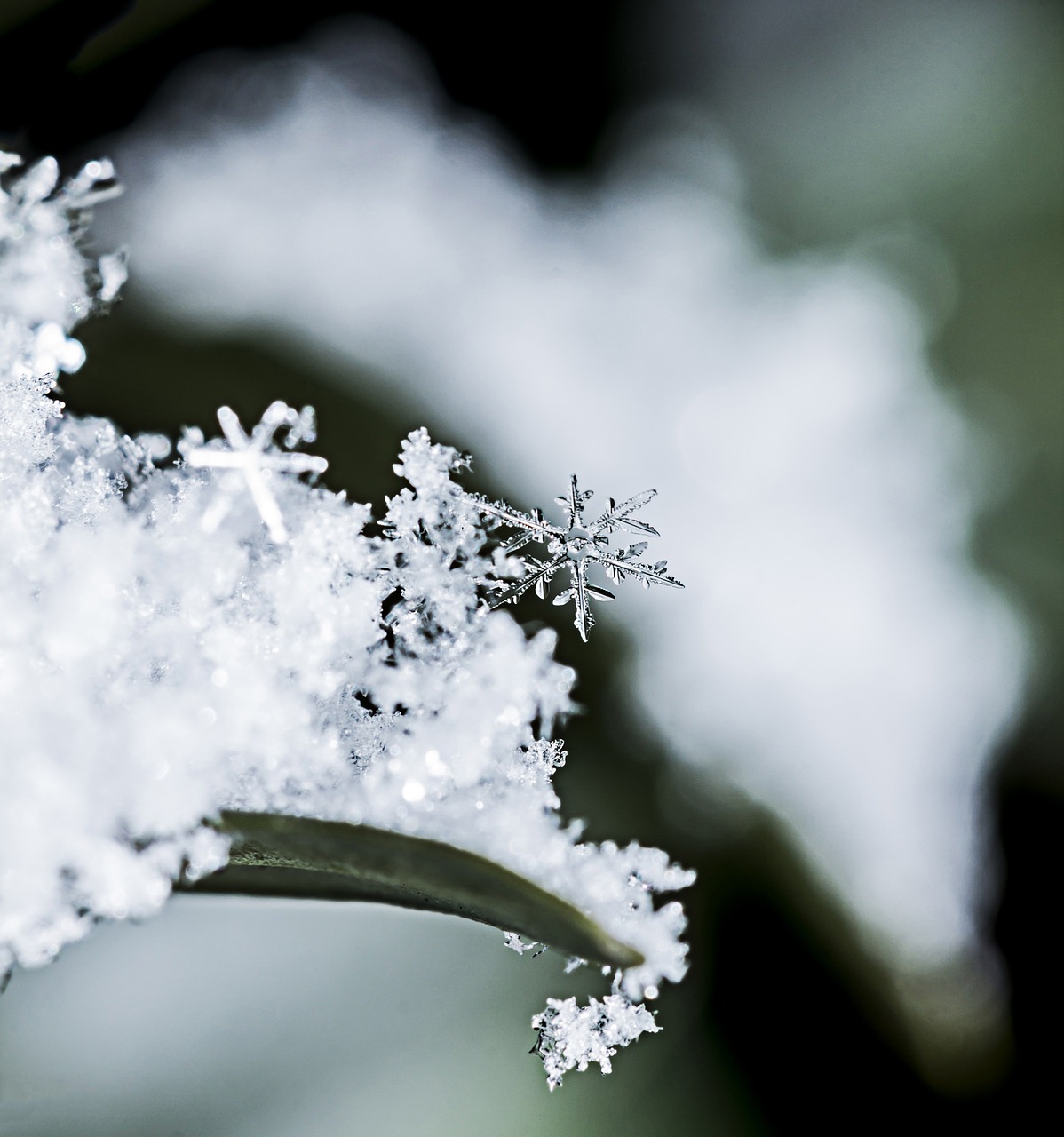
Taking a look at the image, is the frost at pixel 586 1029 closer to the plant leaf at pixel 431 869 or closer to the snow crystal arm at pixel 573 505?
the plant leaf at pixel 431 869

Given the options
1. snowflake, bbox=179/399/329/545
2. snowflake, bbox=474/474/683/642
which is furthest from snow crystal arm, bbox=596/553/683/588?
snowflake, bbox=179/399/329/545

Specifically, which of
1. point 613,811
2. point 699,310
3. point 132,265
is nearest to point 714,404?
point 699,310

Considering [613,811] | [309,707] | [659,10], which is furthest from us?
[659,10]

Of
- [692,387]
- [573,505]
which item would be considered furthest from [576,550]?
[692,387]

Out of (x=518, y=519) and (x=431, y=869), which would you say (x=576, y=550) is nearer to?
(x=518, y=519)

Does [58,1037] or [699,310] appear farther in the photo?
[699,310]

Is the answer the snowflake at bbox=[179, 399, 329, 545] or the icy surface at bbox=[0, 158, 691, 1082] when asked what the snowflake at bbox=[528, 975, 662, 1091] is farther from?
the snowflake at bbox=[179, 399, 329, 545]

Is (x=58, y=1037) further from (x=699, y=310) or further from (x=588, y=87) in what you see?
(x=588, y=87)
